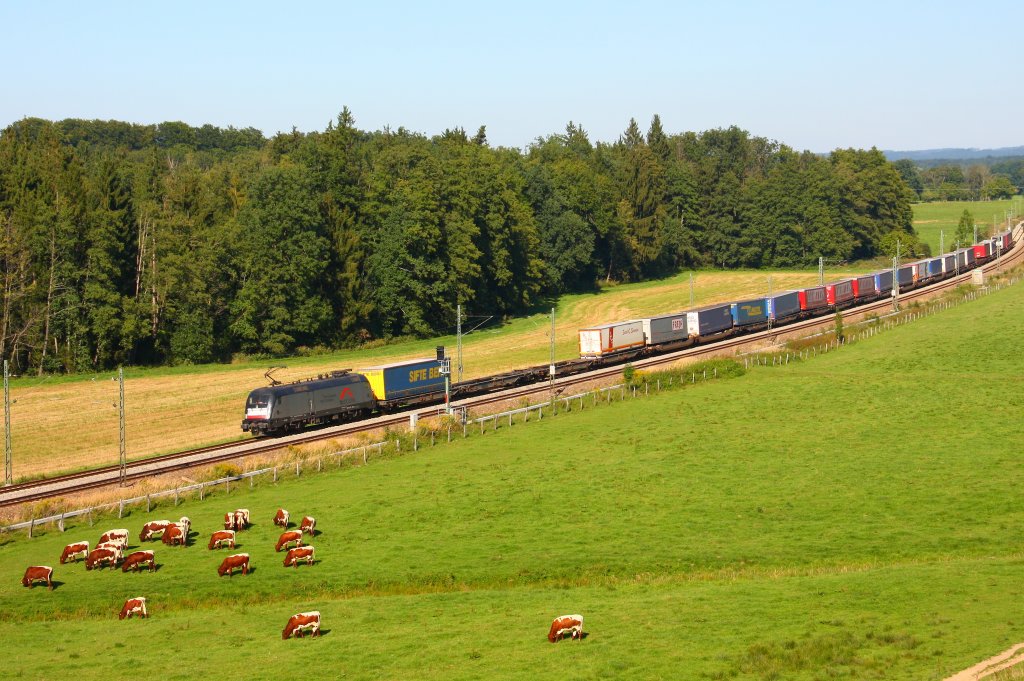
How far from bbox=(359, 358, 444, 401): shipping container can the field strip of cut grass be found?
9.29 m

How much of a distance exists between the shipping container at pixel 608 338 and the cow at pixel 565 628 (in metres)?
52.5

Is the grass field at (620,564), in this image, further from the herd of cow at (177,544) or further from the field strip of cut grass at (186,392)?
the field strip of cut grass at (186,392)

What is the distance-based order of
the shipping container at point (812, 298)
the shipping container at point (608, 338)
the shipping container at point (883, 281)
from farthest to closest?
1. the shipping container at point (883, 281)
2. the shipping container at point (812, 298)
3. the shipping container at point (608, 338)

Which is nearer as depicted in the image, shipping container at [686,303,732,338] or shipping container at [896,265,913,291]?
shipping container at [686,303,732,338]

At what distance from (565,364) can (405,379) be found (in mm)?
16300

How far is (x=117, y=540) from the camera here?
36.2m

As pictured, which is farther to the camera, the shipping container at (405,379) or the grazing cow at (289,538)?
the shipping container at (405,379)

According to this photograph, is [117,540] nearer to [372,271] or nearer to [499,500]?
[499,500]

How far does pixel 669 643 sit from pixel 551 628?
317 cm

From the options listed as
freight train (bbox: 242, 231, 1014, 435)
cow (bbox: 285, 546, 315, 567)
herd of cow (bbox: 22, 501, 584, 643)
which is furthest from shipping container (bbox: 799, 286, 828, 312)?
cow (bbox: 285, 546, 315, 567)

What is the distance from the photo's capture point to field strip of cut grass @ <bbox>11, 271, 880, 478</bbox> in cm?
6053

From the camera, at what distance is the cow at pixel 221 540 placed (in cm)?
3684

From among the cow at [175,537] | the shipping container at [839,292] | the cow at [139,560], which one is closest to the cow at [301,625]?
the cow at [139,560]

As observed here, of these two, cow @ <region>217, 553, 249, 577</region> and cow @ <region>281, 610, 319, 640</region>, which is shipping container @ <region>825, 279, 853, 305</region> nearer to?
cow @ <region>217, 553, 249, 577</region>
